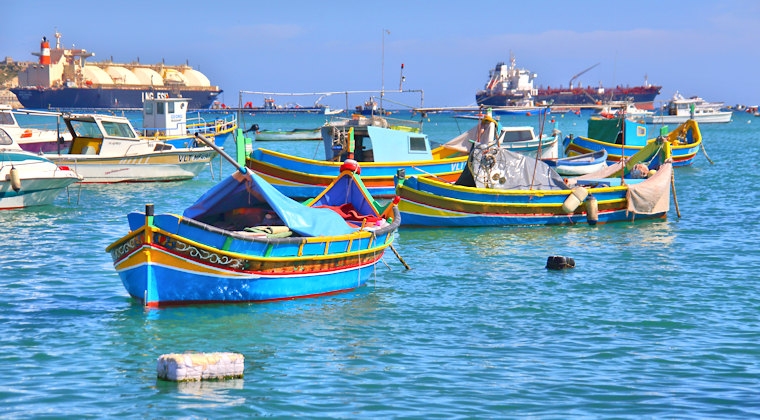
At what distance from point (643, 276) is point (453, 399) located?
1019cm

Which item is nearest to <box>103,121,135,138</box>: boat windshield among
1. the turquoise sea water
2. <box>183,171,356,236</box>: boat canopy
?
the turquoise sea water

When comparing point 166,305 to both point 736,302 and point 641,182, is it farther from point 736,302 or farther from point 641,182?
point 641,182

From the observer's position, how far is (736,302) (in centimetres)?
1894

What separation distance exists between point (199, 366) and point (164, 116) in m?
37.9

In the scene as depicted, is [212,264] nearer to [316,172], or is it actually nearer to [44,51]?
[316,172]

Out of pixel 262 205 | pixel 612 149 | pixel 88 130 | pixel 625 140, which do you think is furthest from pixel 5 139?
pixel 625 140

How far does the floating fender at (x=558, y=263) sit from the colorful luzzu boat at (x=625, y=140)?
93.0 ft

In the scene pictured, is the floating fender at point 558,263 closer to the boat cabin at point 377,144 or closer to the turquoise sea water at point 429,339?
the turquoise sea water at point 429,339

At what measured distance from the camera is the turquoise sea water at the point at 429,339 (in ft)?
41.5

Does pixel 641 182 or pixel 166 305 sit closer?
pixel 166 305

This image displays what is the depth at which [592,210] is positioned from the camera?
2889cm

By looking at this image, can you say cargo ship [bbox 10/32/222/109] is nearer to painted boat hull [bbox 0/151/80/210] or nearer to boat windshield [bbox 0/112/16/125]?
boat windshield [bbox 0/112/16/125]

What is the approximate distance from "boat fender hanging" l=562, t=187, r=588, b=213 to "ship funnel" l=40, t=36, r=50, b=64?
16071 cm

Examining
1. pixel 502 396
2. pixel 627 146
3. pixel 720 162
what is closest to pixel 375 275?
pixel 502 396
